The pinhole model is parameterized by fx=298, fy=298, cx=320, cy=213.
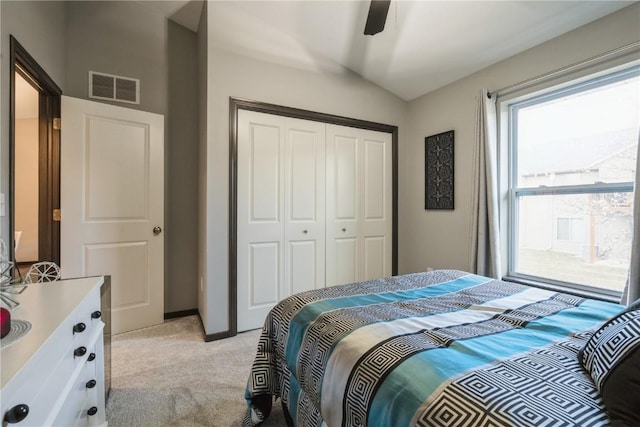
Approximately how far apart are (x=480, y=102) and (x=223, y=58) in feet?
7.59

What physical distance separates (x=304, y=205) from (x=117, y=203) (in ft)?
5.55

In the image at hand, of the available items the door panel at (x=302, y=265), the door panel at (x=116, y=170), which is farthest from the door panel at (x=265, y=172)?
the door panel at (x=116, y=170)

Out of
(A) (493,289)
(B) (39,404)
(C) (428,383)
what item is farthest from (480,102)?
(B) (39,404)

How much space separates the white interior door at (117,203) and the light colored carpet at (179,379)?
15.1 inches

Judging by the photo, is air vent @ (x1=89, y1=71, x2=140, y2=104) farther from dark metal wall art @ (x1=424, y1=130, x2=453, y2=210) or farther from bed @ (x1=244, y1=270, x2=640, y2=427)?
dark metal wall art @ (x1=424, y1=130, x2=453, y2=210)

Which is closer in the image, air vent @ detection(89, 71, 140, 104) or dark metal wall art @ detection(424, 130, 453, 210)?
air vent @ detection(89, 71, 140, 104)

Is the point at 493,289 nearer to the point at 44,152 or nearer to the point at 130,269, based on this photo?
the point at 130,269

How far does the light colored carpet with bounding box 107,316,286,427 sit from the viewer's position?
63.1 inches

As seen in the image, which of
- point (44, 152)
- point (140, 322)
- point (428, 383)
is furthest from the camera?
point (140, 322)

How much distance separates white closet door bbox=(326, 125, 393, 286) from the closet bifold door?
0.13 meters

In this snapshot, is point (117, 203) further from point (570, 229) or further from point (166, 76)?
point (570, 229)

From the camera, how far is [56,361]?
92cm

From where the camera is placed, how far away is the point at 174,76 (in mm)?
3053

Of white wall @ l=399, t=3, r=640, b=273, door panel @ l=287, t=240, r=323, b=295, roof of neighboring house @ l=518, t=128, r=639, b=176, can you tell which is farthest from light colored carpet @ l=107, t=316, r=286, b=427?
roof of neighboring house @ l=518, t=128, r=639, b=176
